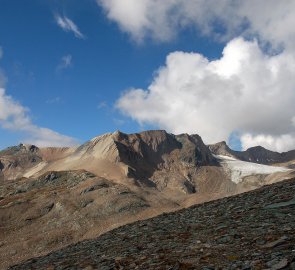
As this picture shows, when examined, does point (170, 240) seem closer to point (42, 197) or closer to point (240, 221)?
point (240, 221)

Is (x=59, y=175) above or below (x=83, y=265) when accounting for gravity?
above

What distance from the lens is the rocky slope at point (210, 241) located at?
1190 centimetres

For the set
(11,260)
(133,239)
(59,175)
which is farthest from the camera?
(59,175)

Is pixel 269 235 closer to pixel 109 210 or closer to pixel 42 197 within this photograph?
pixel 109 210

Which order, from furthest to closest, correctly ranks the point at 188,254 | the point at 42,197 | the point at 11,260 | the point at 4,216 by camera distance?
the point at 42,197, the point at 4,216, the point at 11,260, the point at 188,254

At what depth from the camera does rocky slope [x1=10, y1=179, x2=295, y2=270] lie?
468 inches

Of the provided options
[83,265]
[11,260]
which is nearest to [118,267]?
[83,265]

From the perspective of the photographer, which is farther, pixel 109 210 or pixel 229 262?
pixel 109 210

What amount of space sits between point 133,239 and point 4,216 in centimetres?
10369

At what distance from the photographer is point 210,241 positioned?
14680mm

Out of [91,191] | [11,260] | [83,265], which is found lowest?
[11,260]

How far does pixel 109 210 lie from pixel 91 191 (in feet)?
73.7

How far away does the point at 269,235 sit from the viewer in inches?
534

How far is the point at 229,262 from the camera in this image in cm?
1153
